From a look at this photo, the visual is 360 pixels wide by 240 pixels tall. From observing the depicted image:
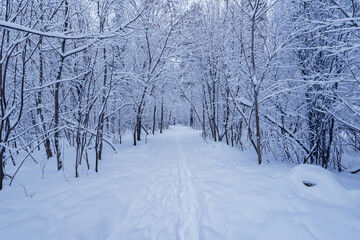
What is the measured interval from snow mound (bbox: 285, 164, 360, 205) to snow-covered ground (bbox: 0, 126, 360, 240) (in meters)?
0.01

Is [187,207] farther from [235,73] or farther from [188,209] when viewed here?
[235,73]

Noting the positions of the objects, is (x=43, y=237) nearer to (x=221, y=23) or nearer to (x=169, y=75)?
(x=169, y=75)

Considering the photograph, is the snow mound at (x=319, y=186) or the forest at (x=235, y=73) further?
the forest at (x=235, y=73)

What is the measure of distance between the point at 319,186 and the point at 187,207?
7.32 feet

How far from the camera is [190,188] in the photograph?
3406 mm

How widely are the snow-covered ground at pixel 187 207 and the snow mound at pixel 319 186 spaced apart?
0.04 ft

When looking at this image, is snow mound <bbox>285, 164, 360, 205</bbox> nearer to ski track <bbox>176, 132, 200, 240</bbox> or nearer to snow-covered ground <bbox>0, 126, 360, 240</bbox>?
snow-covered ground <bbox>0, 126, 360, 240</bbox>

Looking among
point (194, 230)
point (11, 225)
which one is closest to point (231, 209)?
point (194, 230)

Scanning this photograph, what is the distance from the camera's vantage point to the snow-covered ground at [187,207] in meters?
1.91

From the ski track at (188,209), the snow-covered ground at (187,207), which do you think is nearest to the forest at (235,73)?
the snow-covered ground at (187,207)

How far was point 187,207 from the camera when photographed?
271 cm

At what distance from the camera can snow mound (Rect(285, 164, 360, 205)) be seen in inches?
87.9

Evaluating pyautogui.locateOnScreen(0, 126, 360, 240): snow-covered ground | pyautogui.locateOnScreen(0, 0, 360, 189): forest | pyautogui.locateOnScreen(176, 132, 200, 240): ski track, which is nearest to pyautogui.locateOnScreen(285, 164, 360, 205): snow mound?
pyautogui.locateOnScreen(0, 126, 360, 240): snow-covered ground

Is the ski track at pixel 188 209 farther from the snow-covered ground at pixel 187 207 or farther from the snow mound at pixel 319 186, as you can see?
the snow mound at pixel 319 186
